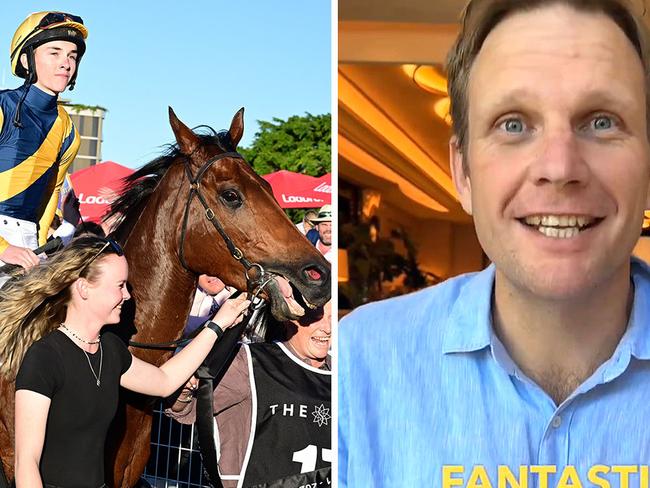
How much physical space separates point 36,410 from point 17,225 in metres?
0.59

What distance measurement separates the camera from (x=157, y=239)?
274 cm

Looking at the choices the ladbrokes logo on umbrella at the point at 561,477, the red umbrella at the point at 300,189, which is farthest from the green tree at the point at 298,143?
the ladbrokes logo on umbrella at the point at 561,477

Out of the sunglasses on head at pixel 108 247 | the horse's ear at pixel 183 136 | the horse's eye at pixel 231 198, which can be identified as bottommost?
the sunglasses on head at pixel 108 247

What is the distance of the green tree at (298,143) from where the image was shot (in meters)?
2.87

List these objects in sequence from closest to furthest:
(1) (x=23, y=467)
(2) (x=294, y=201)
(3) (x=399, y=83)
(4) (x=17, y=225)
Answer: (1) (x=23, y=467)
(3) (x=399, y=83)
(4) (x=17, y=225)
(2) (x=294, y=201)

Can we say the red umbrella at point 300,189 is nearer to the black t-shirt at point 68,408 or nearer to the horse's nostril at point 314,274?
the horse's nostril at point 314,274

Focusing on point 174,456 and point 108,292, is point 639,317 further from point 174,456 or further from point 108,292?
point 174,456

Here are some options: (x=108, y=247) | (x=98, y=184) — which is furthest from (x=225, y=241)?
(x=98, y=184)

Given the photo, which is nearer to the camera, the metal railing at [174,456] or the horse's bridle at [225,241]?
the horse's bridle at [225,241]

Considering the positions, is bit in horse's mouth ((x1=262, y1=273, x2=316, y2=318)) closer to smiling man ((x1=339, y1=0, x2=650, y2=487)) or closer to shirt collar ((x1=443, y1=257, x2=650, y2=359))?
smiling man ((x1=339, y1=0, x2=650, y2=487))

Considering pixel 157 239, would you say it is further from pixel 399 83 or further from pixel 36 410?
pixel 399 83

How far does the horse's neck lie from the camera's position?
108 inches

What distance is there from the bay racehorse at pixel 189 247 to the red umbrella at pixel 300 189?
0.79ft

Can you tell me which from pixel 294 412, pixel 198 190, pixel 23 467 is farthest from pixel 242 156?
pixel 23 467
